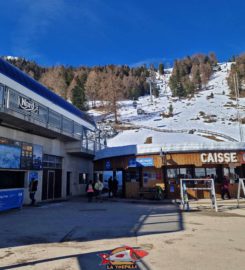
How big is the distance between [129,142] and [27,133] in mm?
28658

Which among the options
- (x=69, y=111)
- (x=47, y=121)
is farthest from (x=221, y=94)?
(x=47, y=121)

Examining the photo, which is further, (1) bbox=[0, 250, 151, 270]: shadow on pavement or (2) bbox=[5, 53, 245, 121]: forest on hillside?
(2) bbox=[5, 53, 245, 121]: forest on hillside

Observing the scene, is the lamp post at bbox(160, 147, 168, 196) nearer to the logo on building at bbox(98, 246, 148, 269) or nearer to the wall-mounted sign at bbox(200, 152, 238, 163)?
the wall-mounted sign at bbox(200, 152, 238, 163)

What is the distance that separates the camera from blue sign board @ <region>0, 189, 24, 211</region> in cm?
1361

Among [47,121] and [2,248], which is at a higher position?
[47,121]

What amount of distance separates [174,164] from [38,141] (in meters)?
10.0

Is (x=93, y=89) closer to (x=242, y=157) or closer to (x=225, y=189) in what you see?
(x=242, y=157)

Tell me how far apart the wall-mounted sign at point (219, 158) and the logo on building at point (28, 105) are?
12092 mm

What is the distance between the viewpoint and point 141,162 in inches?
818

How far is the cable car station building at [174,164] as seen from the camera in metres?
19.8

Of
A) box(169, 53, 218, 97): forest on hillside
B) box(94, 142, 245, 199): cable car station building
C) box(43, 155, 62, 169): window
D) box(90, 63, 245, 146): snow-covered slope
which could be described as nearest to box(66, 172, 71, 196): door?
box(43, 155, 62, 169): window

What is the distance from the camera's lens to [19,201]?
15.2 m

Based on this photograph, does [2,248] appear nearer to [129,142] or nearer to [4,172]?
[4,172]

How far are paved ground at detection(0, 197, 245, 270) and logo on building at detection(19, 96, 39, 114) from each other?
7.76m
